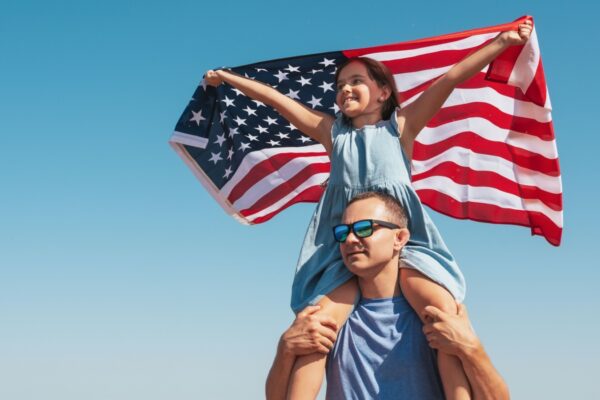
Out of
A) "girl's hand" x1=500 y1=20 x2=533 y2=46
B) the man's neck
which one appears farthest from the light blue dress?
"girl's hand" x1=500 y1=20 x2=533 y2=46

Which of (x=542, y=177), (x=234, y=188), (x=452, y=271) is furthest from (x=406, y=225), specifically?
(x=234, y=188)

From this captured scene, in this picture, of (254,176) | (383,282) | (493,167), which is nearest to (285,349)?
(383,282)

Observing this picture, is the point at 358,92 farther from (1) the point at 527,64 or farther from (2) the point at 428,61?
(2) the point at 428,61

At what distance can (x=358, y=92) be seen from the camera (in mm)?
6152

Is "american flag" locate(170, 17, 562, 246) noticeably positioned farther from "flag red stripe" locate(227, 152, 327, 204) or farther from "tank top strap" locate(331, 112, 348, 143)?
"tank top strap" locate(331, 112, 348, 143)

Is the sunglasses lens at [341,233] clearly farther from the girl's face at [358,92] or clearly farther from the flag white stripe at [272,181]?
the flag white stripe at [272,181]

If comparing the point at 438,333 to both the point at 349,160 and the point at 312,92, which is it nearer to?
the point at 349,160

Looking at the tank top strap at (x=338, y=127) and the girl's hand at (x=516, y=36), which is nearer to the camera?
the girl's hand at (x=516, y=36)

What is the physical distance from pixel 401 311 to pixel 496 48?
2048 mm

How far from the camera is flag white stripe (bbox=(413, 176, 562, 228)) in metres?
7.95

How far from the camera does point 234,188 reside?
28.7 feet

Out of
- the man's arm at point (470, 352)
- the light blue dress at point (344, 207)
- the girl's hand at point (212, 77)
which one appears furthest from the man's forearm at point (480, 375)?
the girl's hand at point (212, 77)

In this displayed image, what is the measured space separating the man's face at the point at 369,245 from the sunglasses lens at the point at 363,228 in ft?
0.10

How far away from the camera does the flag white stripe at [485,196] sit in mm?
7954
